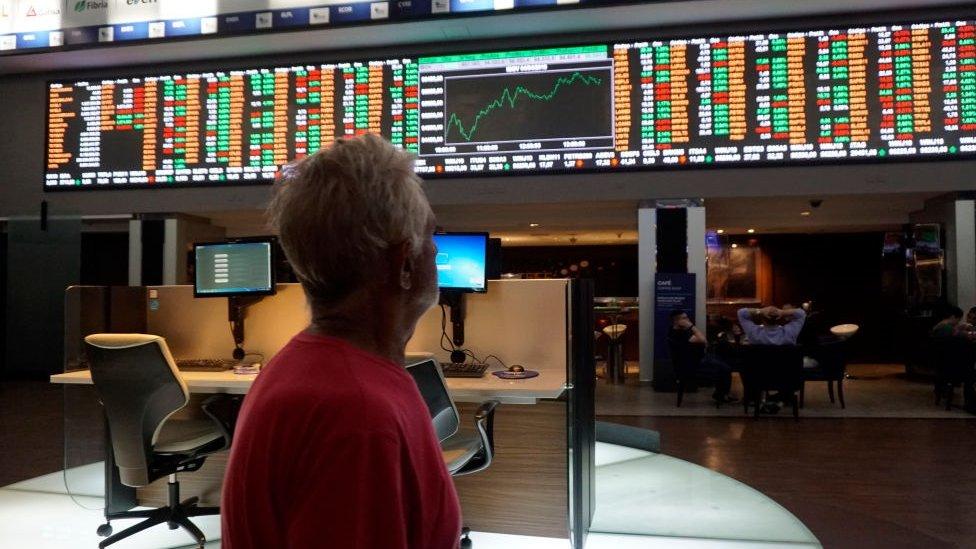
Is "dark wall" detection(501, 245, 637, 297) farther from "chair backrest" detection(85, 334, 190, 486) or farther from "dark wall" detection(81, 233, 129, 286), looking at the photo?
"chair backrest" detection(85, 334, 190, 486)

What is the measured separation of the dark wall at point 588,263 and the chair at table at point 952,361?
222 inches

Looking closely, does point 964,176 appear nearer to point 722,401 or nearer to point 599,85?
point 722,401

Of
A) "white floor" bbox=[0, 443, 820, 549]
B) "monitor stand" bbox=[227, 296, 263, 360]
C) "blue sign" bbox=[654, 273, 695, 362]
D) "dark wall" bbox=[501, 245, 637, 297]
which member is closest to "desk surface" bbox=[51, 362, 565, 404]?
"monitor stand" bbox=[227, 296, 263, 360]

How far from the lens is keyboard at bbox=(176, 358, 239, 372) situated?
9.68 feet

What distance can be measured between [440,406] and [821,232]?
9076 millimetres

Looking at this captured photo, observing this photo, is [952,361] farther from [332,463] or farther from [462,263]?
[332,463]

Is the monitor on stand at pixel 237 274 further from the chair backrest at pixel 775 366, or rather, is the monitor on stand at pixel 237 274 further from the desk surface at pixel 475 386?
the chair backrest at pixel 775 366

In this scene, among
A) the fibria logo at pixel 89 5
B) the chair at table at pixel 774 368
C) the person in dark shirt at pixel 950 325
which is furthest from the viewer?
the person in dark shirt at pixel 950 325

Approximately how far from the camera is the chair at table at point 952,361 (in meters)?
5.30

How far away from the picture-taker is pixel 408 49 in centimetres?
626

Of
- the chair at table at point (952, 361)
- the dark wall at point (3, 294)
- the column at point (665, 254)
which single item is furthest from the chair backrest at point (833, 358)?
Result: the dark wall at point (3, 294)

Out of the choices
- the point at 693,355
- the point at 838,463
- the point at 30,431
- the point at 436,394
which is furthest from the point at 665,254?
the point at 30,431

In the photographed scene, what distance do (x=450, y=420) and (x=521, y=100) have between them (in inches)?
164

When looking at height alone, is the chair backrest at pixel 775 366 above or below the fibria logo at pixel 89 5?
below
